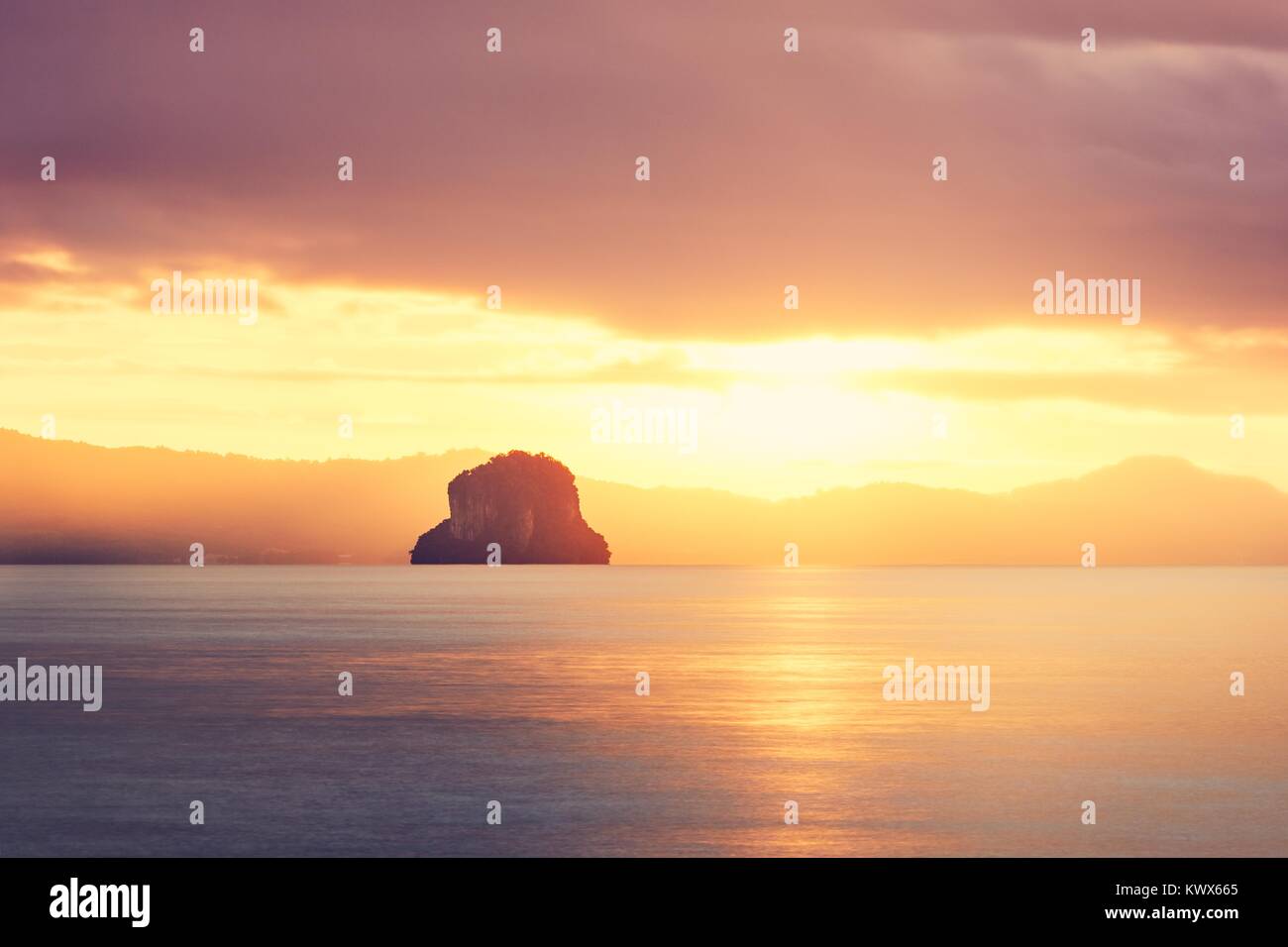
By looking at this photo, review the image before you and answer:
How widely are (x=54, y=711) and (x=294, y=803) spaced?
2531cm

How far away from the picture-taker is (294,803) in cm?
3634

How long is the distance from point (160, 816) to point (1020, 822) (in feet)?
69.4

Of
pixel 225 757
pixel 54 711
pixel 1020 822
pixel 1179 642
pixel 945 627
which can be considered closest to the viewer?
pixel 1020 822

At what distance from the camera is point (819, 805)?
36.0 m

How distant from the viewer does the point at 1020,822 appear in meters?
34.7
